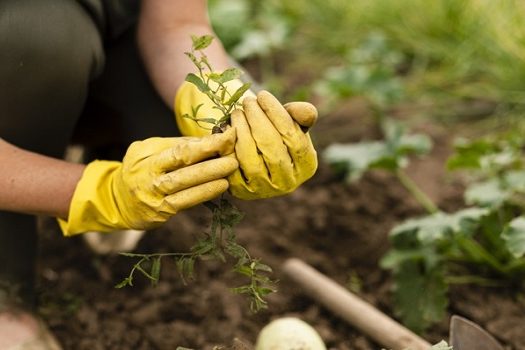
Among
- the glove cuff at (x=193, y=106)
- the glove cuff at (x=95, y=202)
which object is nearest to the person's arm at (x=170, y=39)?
the glove cuff at (x=193, y=106)

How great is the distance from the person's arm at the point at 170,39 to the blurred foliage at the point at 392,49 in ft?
2.68

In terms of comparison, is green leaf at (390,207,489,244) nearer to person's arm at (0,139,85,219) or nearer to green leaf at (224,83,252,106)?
green leaf at (224,83,252,106)

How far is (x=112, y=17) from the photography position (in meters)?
1.75

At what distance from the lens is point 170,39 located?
5.57 feet

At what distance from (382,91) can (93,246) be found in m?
1.07

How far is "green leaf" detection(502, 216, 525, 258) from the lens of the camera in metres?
1.53

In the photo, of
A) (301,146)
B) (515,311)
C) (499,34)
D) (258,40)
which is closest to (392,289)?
(515,311)

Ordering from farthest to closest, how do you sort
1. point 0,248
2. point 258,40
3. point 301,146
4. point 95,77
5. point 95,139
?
point 258,40 < point 95,139 < point 95,77 < point 0,248 < point 301,146

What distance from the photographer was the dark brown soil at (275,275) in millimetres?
1743

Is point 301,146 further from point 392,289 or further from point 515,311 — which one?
point 515,311

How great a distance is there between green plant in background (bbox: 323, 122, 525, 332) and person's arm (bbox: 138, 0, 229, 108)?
56cm

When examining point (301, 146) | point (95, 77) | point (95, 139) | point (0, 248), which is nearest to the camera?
point (301, 146)

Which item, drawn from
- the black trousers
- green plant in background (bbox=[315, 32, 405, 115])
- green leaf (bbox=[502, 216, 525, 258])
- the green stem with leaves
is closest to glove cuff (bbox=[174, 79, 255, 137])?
the black trousers

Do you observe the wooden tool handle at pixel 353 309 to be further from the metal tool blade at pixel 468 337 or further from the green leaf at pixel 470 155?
the green leaf at pixel 470 155
